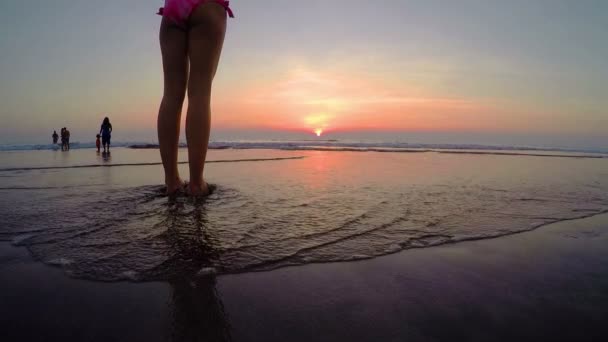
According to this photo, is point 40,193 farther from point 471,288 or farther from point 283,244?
point 471,288

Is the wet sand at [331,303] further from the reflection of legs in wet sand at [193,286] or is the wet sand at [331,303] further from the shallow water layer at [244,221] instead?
the shallow water layer at [244,221]

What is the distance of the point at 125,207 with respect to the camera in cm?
282

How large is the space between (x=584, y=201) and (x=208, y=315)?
4219mm

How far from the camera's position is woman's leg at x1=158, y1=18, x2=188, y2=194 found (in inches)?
133

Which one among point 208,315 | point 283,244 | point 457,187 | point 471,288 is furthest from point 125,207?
point 457,187

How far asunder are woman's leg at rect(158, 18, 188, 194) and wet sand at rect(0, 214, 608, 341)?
1.78 m

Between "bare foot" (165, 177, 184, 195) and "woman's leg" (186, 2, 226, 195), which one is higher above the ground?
"woman's leg" (186, 2, 226, 195)

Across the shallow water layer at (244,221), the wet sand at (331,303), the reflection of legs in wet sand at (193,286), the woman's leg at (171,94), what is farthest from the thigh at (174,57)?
the wet sand at (331,303)

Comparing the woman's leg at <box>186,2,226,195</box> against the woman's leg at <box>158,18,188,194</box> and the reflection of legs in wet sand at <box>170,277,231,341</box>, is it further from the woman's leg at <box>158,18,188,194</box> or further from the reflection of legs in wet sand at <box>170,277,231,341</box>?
the reflection of legs in wet sand at <box>170,277,231,341</box>

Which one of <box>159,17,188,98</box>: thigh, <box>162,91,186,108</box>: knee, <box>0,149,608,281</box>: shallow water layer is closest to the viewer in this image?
<box>0,149,608,281</box>: shallow water layer

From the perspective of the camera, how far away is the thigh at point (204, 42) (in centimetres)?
319

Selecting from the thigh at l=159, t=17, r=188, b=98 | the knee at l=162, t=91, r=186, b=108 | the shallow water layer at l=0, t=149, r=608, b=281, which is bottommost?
the shallow water layer at l=0, t=149, r=608, b=281

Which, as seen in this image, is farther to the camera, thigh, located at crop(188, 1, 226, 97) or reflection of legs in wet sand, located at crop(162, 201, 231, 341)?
thigh, located at crop(188, 1, 226, 97)

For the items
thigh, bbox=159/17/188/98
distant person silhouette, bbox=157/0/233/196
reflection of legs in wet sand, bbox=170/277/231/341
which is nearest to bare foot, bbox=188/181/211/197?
distant person silhouette, bbox=157/0/233/196
